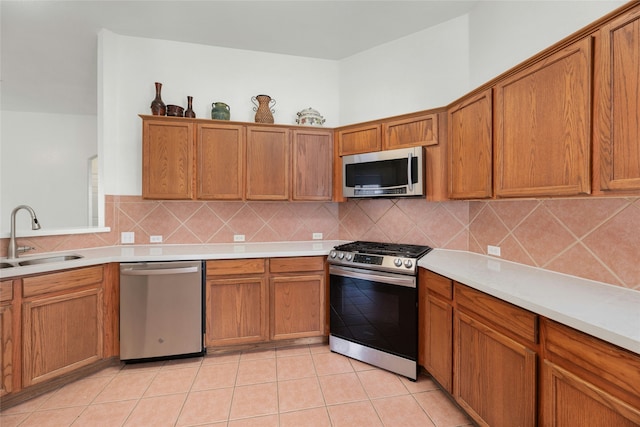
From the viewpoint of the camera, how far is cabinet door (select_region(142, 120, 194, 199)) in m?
2.42

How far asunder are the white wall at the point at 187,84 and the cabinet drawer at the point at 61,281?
936mm

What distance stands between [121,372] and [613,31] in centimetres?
357

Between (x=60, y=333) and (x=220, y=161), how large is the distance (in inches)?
68.4

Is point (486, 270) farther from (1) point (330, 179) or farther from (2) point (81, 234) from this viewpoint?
(2) point (81, 234)

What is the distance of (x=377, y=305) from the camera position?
214 centimetres

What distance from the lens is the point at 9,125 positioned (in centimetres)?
451

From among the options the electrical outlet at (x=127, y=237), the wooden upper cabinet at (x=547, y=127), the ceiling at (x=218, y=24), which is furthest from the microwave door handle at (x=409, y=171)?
the electrical outlet at (x=127, y=237)

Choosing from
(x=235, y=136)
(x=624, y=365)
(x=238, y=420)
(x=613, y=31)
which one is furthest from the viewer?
(x=235, y=136)

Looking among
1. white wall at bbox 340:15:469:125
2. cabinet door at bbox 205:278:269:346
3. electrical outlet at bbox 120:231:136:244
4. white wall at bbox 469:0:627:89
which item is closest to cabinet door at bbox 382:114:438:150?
white wall at bbox 340:15:469:125

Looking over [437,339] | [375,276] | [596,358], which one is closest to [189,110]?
[375,276]

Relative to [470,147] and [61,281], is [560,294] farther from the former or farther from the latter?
[61,281]

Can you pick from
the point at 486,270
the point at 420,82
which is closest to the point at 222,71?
the point at 420,82

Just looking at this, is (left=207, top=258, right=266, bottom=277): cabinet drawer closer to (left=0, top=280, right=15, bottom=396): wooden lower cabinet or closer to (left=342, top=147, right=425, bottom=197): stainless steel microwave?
(left=342, top=147, right=425, bottom=197): stainless steel microwave

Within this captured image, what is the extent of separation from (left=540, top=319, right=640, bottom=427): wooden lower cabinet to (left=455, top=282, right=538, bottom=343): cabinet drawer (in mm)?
64
